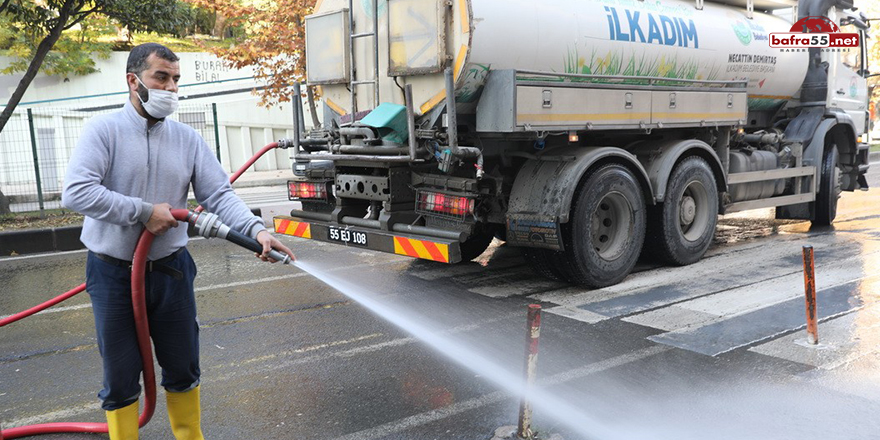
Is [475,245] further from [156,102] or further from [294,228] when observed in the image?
[156,102]

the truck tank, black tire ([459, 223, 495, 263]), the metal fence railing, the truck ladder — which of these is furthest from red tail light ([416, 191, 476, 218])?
the metal fence railing

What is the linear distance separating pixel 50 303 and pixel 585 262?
14.3 ft

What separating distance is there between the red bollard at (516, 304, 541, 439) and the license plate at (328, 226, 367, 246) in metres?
3.22

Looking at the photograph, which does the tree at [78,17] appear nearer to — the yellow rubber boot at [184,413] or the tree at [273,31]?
the tree at [273,31]

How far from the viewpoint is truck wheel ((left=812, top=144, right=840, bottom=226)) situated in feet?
33.8

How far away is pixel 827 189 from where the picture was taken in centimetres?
1033

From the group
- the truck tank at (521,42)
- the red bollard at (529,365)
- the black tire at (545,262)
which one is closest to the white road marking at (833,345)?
the black tire at (545,262)

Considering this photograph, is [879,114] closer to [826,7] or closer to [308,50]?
[826,7]

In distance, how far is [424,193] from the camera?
6.60 metres

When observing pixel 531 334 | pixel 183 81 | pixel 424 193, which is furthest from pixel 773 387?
pixel 183 81

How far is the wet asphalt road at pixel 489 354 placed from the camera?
4.06 metres

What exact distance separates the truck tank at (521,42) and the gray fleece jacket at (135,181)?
10.0ft

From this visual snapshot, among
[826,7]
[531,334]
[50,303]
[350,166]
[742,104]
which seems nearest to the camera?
[531,334]

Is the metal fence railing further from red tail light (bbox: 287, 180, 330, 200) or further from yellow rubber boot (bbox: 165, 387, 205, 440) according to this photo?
yellow rubber boot (bbox: 165, 387, 205, 440)
